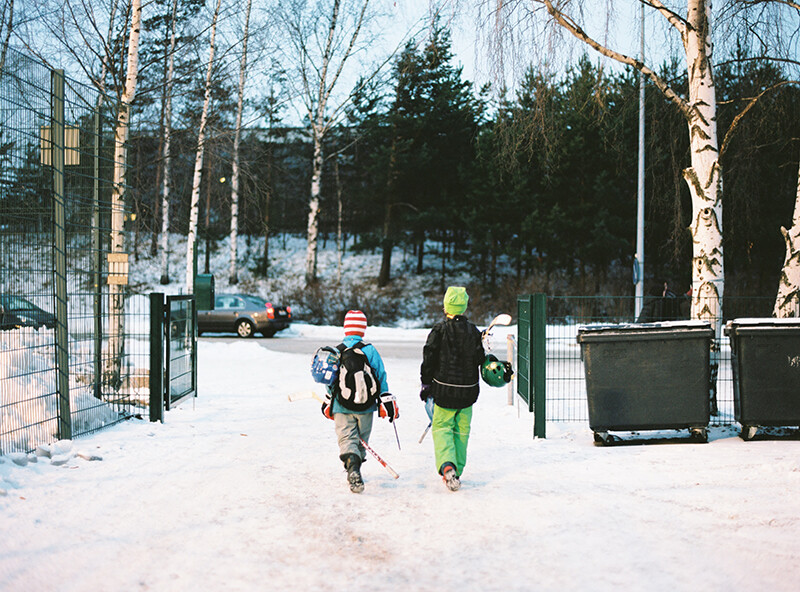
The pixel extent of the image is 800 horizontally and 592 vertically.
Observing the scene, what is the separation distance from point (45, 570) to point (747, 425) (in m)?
6.25

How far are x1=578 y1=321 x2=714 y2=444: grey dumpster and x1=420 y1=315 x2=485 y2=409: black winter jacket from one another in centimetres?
182

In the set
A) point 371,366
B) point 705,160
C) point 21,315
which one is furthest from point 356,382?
point 705,160

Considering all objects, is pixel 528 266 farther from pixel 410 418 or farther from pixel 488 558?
pixel 488 558

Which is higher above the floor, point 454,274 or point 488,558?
point 454,274

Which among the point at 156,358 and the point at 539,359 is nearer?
the point at 539,359

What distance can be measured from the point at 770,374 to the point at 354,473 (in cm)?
430

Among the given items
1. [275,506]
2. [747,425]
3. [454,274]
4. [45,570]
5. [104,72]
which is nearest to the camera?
[45,570]

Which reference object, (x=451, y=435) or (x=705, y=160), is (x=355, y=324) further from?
(x=705, y=160)

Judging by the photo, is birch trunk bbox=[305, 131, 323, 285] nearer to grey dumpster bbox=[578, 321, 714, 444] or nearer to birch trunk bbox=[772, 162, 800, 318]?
birch trunk bbox=[772, 162, 800, 318]

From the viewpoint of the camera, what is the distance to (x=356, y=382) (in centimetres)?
554

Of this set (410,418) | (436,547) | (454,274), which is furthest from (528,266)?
(436,547)

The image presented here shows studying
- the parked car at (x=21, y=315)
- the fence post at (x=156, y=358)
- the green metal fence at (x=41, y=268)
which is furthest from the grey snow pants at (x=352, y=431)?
the fence post at (x=156, y=358)

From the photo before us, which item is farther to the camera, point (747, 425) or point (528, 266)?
point (528, 266)

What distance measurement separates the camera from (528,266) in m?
31.3
